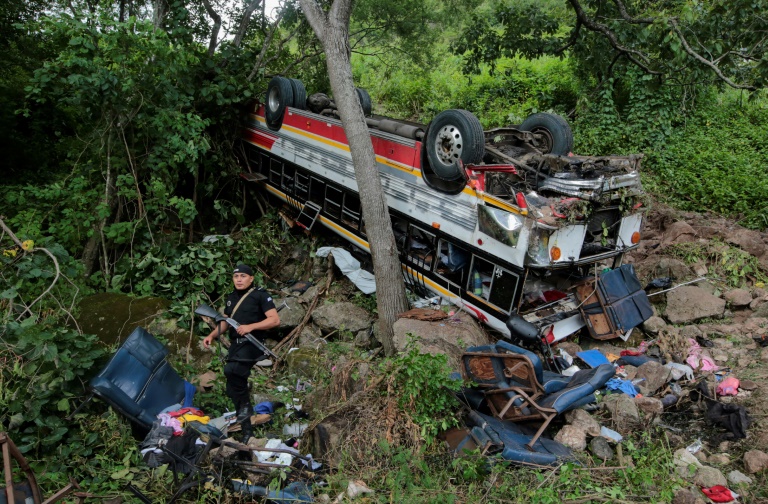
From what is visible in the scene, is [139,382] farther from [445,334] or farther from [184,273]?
[184,273]

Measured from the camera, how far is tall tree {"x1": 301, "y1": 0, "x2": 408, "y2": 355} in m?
6.18

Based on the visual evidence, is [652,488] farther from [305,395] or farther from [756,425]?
[305,395]

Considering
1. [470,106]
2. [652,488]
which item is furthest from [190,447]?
[470,106]

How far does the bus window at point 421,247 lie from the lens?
22.4 ft

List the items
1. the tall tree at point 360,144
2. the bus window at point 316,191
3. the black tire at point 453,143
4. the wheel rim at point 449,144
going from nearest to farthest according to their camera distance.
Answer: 1. the black tire at point 453,143
2. the wheel rim at point 449,144
3. the tall tree at point 360,144
4. the bus window at point 316,191

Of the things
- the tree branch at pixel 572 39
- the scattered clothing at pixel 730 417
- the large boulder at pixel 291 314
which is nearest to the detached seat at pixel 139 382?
the large boulder at pixel 291 314

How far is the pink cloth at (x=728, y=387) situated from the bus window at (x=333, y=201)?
5374 mm

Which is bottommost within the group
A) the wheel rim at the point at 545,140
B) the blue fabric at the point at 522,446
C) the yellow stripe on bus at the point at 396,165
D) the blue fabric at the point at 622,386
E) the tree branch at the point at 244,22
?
the blue fabric at the point at 522,446

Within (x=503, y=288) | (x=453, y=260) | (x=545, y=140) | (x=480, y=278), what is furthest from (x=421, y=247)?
(x=545, y=140)

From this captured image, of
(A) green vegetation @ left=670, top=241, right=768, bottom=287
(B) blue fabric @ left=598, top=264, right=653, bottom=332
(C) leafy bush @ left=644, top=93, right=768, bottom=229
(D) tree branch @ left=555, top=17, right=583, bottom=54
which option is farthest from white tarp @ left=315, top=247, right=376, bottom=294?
(C) leafy bush @ left=644, top=93, right=768, bottom=229

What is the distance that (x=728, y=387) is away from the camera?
5094 mm

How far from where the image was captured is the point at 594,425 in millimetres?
4422

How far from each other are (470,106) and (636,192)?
8.60 meters

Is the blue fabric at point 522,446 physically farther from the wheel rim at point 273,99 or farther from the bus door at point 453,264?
the wheel rim at point 273,99
